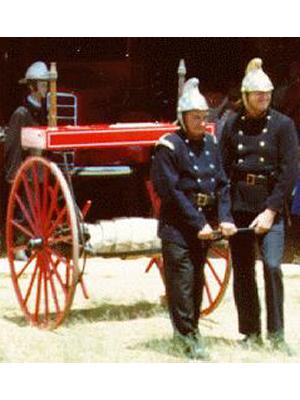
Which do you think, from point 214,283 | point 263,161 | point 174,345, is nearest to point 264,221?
point 263,161

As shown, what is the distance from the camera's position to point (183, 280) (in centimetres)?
712

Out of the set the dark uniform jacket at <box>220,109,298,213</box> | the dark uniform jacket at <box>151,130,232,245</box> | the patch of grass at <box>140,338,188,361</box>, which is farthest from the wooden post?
the patch of grass at <box>140,338,188,361</box>

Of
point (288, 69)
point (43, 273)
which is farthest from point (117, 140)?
point (288, 69)

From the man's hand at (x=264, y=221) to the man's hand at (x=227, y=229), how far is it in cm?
20

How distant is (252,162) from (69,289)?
1.51 metres

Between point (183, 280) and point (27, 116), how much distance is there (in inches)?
158

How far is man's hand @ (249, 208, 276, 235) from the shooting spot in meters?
7.21

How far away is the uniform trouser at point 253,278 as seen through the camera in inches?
286

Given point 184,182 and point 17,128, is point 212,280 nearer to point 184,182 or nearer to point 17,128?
point 17,128

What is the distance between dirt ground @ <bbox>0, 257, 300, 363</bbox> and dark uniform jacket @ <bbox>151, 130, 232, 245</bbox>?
80 cm

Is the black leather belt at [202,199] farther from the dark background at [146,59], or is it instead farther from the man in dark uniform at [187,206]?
the dark background at [146,59]

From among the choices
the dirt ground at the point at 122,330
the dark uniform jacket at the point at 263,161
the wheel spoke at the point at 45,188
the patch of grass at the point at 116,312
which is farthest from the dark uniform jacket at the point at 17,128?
the dark uniform jacket at the point at 263,161

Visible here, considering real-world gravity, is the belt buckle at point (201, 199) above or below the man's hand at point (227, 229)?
above

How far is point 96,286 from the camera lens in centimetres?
986
